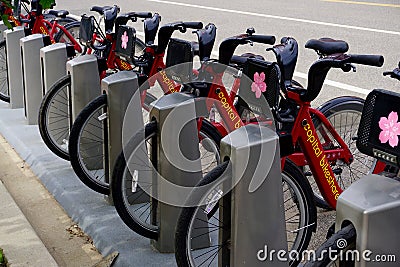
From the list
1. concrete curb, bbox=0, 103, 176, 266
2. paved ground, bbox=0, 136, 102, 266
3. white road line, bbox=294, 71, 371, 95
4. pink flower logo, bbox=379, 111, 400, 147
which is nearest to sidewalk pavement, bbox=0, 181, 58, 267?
paved ground, bbox=0, 136, 102, 266

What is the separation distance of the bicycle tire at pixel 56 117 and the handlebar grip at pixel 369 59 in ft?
8.36

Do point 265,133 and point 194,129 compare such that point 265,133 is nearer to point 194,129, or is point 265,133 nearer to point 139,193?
point 194,129

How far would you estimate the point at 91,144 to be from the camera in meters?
5.62

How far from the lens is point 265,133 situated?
348 centimetres

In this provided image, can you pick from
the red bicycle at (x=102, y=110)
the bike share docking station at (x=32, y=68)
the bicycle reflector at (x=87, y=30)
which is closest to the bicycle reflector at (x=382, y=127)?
the red bicycle at (x=102, y=110)

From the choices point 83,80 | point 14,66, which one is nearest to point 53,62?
point 83,80

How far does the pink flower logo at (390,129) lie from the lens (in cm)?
329

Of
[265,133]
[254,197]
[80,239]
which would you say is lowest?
[80,239]

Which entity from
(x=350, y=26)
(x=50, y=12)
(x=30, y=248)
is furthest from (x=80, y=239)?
(x=350, y=26)

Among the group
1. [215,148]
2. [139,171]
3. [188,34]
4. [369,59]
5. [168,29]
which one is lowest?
[188,34]

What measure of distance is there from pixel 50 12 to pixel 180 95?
18.6 ft

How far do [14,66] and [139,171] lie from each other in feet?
10.8

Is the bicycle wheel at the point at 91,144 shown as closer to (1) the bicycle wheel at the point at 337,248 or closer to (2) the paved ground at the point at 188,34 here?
(2) the paved ground at the point at 188,34

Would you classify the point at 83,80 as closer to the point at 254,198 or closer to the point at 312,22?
the point at 254,198
